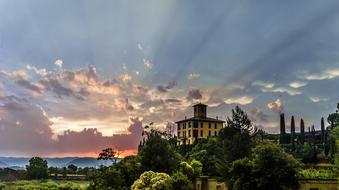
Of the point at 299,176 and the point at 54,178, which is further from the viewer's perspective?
the point at 54,178

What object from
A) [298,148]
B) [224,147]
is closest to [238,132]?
[224,147]

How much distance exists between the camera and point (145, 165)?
119 ft

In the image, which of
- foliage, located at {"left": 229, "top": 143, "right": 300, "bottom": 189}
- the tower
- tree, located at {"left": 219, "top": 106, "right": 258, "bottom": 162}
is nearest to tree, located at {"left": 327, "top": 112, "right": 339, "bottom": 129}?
tree, located at {"left": 219, "top": 106, "right": 258, "bottom": 162}

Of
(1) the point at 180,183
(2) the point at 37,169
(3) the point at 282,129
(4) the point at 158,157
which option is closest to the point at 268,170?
(1) the point at 180,183

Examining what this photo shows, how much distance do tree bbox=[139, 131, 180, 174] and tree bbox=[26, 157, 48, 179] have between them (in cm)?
4843

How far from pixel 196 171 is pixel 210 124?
63.1 meters

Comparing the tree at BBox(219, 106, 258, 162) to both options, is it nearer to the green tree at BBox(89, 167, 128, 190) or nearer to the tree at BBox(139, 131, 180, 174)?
the tree at BBox(139, 131, 180, 174)

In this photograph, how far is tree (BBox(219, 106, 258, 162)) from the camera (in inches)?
1489

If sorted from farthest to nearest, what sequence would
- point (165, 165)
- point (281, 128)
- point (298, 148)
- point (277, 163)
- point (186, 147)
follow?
point (281, 128) < point (186, 147) < point (298, 148) < point (165, 165) < point (277, 163)

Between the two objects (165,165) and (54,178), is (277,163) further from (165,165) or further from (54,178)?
(54,178)

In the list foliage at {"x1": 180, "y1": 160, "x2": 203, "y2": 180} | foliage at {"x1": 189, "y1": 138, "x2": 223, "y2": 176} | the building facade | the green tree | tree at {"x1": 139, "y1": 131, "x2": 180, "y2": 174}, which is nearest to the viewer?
the green tree

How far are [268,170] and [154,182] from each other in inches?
332

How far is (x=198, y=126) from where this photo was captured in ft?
325

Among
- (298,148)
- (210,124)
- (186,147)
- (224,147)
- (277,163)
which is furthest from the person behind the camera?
(210,124)
